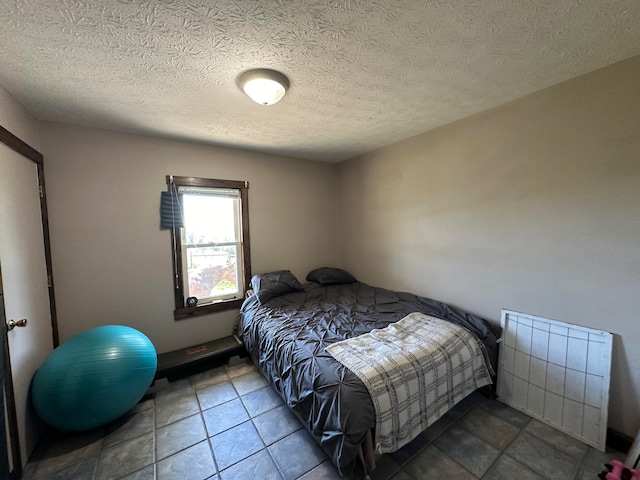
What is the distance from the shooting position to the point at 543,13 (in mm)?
1138

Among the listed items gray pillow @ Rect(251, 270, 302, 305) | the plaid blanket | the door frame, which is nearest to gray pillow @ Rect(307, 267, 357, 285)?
gray pillow @ Rect(251, 270, 302, 305)

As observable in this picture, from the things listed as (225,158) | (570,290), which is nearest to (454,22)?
(570,290)

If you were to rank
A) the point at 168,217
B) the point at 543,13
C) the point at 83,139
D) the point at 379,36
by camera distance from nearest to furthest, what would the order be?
the point at 543,13
the point at 379,36
the point at 83,139
the point at 168,217

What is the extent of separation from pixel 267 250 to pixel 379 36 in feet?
8.39

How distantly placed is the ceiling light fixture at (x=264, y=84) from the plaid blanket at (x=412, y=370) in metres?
1.78

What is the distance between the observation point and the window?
271 cm

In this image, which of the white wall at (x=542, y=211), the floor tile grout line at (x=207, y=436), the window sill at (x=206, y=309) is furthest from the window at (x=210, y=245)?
the white wall at (x=542, y=211)

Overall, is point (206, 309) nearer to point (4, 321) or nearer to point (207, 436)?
point (207, 436)

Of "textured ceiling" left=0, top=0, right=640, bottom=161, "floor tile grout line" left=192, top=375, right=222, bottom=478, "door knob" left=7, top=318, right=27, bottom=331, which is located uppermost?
"textured ceiling" left=0, top=0, right=640, bottom=161

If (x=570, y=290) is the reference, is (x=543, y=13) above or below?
above

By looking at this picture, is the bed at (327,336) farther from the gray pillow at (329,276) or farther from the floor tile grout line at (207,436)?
the floor tile grout line at (207,436)

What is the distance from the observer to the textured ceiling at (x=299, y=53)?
109 centimetres

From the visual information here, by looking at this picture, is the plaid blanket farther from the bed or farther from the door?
the door

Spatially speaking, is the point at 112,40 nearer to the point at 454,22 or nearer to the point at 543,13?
the point at 454,22
